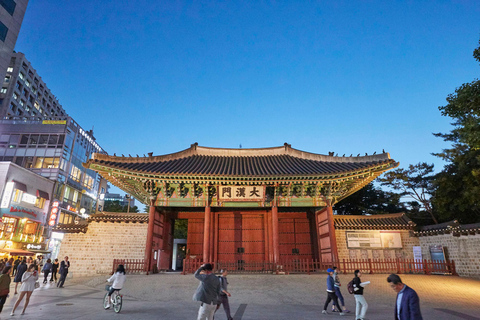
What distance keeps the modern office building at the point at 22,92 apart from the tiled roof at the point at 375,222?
49.8 m

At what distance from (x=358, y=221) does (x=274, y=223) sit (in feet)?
22.6

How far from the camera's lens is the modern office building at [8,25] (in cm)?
3052

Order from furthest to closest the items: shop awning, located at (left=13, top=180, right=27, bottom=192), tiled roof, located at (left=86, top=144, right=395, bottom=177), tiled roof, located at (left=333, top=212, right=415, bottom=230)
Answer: shop awning, located at (left=13, top=180, right=27, bottom=192) < tiled roof, located at (left=333, top=212, right=415, bottom=230) < tiled roof, located at (left=86, top=144, right=395, bottom=177)

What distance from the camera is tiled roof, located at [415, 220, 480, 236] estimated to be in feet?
54.8

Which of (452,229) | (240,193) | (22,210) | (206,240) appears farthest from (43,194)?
(452,229)

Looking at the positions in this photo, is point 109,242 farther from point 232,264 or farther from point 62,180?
point 62,180

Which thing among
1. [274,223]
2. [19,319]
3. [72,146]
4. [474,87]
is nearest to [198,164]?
[274,223]

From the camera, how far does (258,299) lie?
11797 mm

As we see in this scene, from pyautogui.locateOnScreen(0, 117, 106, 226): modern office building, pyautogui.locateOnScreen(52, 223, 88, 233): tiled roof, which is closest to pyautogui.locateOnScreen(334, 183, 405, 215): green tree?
pyautogui.locateOnScreen(52, 223, 88, 233): tiled roof

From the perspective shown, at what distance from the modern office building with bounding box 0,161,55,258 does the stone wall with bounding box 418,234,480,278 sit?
38.0m

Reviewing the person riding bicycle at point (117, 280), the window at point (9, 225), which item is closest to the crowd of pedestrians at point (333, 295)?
the person riding bicycle at point (117, 280)

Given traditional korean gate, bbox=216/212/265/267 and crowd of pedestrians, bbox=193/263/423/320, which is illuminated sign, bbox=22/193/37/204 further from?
crowd of pedestrians, bbox=193/263/423/320

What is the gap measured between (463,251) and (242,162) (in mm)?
15746

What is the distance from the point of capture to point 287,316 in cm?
876
